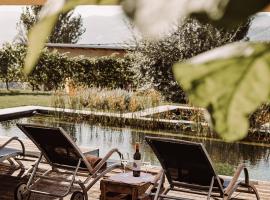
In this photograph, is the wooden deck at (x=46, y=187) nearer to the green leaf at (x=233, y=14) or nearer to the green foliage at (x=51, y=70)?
the green leaf at (x=233, y=14)

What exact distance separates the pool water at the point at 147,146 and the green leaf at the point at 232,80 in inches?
282

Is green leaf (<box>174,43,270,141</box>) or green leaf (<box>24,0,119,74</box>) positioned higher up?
green leaf (<box>24,0,119,74</box>)

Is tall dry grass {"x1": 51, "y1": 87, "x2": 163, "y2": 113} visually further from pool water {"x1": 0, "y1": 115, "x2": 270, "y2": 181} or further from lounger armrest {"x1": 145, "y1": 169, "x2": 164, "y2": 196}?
lounger armrest {"x1": 145, "y1": 169, "x2": 164, "y2": 196}

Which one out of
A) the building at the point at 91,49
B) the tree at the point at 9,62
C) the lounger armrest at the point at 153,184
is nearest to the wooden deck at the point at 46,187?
the lounger armrest at the point at 153,184

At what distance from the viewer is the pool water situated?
8398mm

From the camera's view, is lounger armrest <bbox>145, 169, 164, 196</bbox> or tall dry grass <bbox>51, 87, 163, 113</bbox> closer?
lounger armrest <bbox>145, 169, 164, 196</bbox>

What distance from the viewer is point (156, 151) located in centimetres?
457

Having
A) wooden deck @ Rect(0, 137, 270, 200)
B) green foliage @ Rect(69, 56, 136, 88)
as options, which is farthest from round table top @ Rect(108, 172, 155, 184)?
green foliage @ Rect(69, 56, 136, 88)

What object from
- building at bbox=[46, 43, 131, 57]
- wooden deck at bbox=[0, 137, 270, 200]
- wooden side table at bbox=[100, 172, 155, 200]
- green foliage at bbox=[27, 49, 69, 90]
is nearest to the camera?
wooden side table at bbox=[100, 172, 155, 200]

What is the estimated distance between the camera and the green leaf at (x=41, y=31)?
7.2 inches

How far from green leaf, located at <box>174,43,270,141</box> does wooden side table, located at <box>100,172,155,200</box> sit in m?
4.78

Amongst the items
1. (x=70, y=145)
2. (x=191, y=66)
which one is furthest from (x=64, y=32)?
(x=191, y=66)

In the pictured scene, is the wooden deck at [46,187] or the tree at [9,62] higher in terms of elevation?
the tree at [9,62]

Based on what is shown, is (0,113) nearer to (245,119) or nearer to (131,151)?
(131,151)
